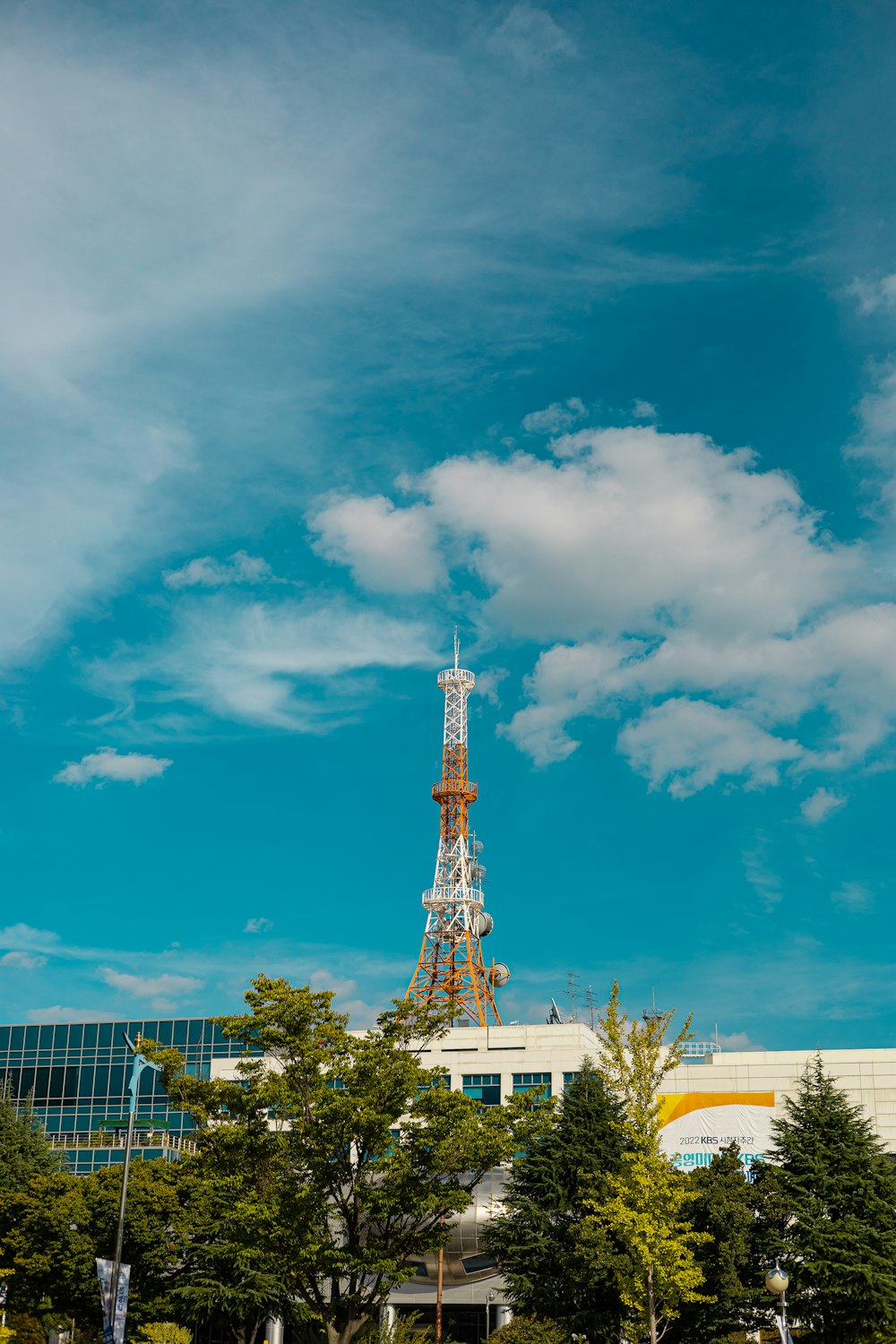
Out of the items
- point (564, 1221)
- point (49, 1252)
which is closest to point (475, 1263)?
point (564, 1221)

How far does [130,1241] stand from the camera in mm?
61719

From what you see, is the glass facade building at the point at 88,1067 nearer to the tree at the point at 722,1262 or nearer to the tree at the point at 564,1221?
the tree at the point at 564,1221

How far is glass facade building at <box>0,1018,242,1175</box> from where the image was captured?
365ft

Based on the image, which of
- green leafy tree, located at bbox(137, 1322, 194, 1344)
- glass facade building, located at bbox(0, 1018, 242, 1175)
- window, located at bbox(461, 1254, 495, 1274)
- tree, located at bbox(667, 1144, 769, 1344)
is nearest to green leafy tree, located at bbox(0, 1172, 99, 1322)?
green leafy tree, located at bbox(137, 1322, 194, 1344)

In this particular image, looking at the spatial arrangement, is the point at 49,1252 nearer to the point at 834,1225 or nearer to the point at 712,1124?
the point at 834,1225

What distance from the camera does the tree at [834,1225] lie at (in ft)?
159

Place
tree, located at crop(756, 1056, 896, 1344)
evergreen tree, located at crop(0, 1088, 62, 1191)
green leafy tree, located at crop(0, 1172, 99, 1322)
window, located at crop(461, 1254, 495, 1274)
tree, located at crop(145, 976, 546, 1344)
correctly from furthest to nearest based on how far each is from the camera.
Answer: window, located at crop(461, 1254, 495, 1274) → evergreen tree, located at crop(0, 1088, 62, 1191) → green leafy tree, located at crop(0, 1172, 99, 1322) → tree, located at crop(756, 1056, 896, 1344) → tree, located at crop(145, 976, 546, 1344)

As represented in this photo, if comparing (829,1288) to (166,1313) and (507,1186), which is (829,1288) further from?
(166,1313)

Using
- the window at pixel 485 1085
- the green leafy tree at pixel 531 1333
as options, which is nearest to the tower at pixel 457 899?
the window at pixel 485 1085

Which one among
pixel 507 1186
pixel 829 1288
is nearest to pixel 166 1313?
pixel 507 1186

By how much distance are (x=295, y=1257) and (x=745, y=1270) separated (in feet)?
64.2

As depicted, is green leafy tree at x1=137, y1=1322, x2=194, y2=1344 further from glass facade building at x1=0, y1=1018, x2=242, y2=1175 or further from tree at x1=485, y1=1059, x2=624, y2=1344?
glass facade building at x1=0, y1=1018, x2=242, y2=1175

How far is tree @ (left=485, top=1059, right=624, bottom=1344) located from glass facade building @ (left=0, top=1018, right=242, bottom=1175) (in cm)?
5712

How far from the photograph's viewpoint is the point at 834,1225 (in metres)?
49.6
